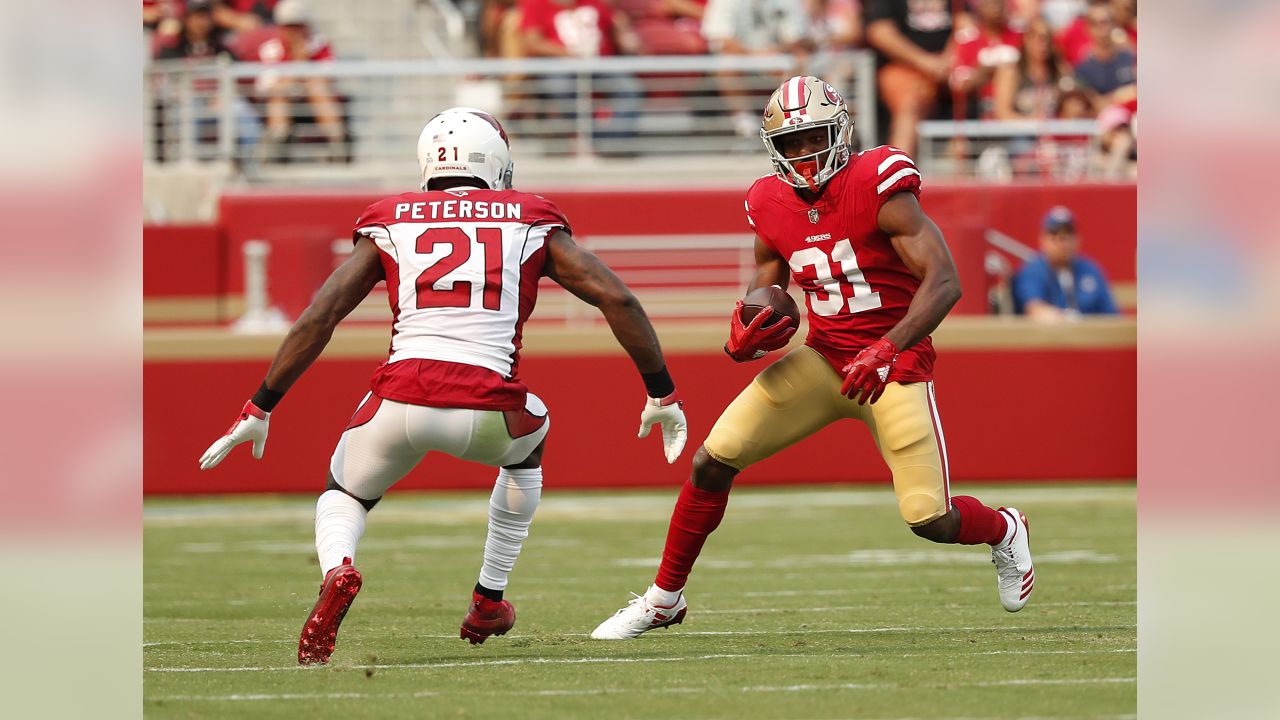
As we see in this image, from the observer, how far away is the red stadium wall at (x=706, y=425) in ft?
38.8

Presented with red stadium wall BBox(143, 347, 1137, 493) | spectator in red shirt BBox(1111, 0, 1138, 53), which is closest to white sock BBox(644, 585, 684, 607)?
red stadium wall BBox(143, 347, 1137, 493)

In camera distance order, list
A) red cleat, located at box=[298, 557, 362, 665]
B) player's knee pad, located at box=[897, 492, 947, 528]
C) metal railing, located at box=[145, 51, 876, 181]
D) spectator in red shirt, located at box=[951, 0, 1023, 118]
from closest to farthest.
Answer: red cleat, located at box=[298, 557, 362, 665] < player's knee pad, located at box=[897, 492, 947, 528] < metal railing, located at box=[145, 51, 876, 181] < spectator in red shirt, located at box=[951, 0, 1023, 118]

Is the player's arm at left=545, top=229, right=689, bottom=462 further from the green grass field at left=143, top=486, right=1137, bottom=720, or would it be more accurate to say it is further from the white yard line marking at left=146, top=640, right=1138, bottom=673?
the green grass field at left=143, top=486, right=1137, bottom=720

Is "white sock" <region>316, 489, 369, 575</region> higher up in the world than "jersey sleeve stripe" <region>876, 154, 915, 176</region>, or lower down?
lower down

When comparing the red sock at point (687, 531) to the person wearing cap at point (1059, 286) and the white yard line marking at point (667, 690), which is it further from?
the person wearing cap at point (1059, 286)

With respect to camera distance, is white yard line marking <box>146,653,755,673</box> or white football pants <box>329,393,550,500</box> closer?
white yard line marking <box>146,653,755,673</box>

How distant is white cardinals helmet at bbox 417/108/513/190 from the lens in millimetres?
5496

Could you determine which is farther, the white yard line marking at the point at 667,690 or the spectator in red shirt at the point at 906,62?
the spectator in red shirt at the point at 906,62

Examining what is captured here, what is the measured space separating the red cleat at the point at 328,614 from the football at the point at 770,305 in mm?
1675

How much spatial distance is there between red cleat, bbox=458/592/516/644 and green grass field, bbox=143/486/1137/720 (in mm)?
76

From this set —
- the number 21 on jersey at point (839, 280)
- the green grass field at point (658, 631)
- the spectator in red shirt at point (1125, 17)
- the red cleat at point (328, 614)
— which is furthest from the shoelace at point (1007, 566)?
the spectator in red shirt at point (1125, 17)

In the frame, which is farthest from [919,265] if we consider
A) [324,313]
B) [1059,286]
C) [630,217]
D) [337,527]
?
[630,217]

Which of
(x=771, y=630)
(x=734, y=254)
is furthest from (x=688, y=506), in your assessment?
(x=734, y=254)
